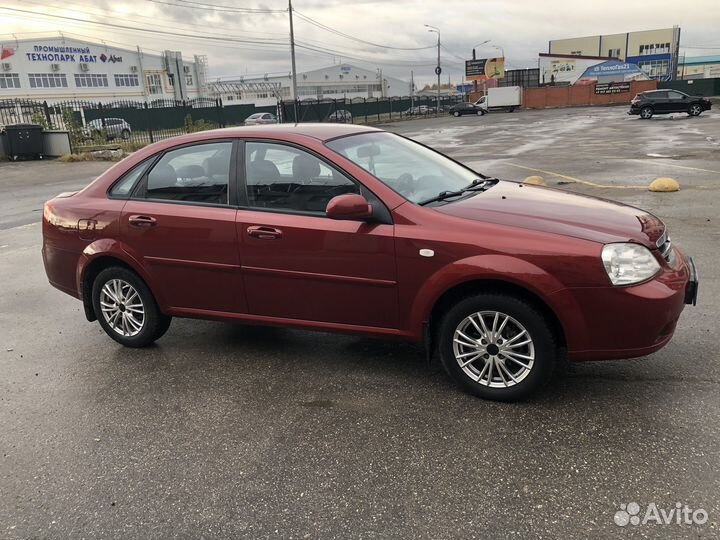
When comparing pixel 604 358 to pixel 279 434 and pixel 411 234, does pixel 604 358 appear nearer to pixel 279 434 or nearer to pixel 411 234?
pixel 411 234

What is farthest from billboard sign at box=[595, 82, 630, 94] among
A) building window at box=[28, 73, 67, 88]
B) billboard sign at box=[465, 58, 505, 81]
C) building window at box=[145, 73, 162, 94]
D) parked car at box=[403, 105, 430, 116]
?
building window at box=[28, 73, 67, 88]

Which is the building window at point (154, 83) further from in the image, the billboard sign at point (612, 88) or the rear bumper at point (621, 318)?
the rear bumper at point (621, 318)

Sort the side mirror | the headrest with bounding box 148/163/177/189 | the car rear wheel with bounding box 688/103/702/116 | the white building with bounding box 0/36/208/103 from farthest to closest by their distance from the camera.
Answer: the white building with bounding box 0/36/208/103 < the car rear wheel with bounding box 688/103/702/116 < the headrest with bounding box 148/163/177/189 < the side mirror

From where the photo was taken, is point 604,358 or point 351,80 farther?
A: point 351,80

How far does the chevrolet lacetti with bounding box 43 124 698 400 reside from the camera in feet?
11.2

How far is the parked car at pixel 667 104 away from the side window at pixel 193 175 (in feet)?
127

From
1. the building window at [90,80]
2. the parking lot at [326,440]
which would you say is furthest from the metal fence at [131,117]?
the building window at [90,80]

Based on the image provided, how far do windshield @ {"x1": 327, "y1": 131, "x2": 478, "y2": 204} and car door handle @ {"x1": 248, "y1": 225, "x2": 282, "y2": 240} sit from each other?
27.2 inches

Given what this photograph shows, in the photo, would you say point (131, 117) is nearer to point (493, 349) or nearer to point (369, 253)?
point (369, 253)

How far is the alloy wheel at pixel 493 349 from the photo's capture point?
354cm

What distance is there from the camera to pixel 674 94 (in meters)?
37.1

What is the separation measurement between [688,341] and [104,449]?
4.00 metres

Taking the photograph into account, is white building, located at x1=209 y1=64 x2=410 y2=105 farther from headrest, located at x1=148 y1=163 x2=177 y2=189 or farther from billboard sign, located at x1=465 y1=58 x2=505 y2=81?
headrest, located at x1=148 y1=163 x2=177 y2=189

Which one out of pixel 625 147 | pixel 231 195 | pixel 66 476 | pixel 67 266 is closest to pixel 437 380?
pixel 231 195
